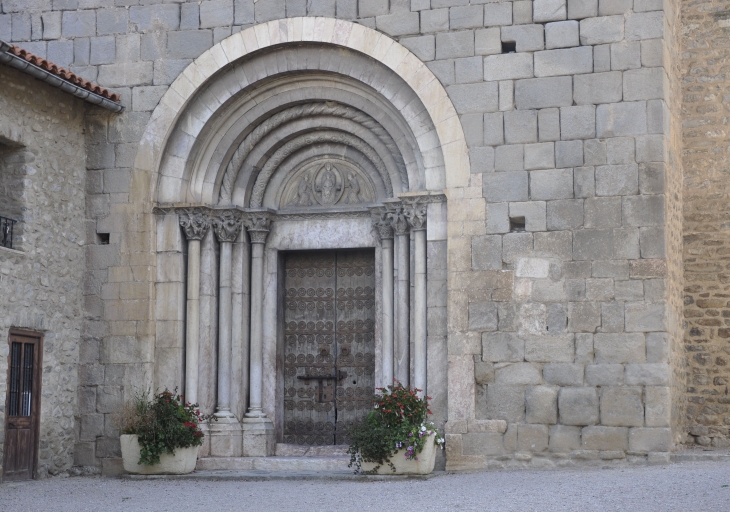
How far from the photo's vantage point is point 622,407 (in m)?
11.8

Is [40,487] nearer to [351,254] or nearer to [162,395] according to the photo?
[162,395]

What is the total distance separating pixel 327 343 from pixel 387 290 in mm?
1121

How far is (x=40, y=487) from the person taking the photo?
11672 mm

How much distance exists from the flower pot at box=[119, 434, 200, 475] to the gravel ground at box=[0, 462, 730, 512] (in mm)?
286

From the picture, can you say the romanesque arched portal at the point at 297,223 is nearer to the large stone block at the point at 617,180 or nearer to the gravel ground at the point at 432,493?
the large stone block at the point at 617,180

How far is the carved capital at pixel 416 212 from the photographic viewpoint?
12773mm

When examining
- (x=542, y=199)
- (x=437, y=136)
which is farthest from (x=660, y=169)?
(x=437, y=136)

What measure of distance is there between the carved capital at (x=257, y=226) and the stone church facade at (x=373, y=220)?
0.10 ft

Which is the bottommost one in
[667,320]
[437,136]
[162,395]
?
[162,395]

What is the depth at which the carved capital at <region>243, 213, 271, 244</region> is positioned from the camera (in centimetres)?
1370

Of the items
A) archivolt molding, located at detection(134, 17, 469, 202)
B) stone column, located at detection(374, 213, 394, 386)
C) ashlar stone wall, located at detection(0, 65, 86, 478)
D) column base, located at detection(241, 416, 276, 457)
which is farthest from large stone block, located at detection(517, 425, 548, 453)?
ashlar stone wall, located at detection(0, 65, 86, 478)

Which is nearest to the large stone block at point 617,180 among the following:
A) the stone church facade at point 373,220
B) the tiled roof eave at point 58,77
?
the stone church facade at point 373,220

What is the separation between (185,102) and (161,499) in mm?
4890

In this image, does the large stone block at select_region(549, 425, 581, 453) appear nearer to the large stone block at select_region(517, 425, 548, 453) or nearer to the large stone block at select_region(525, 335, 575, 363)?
the large stone block at select_region(517, 425, 548, 453)
